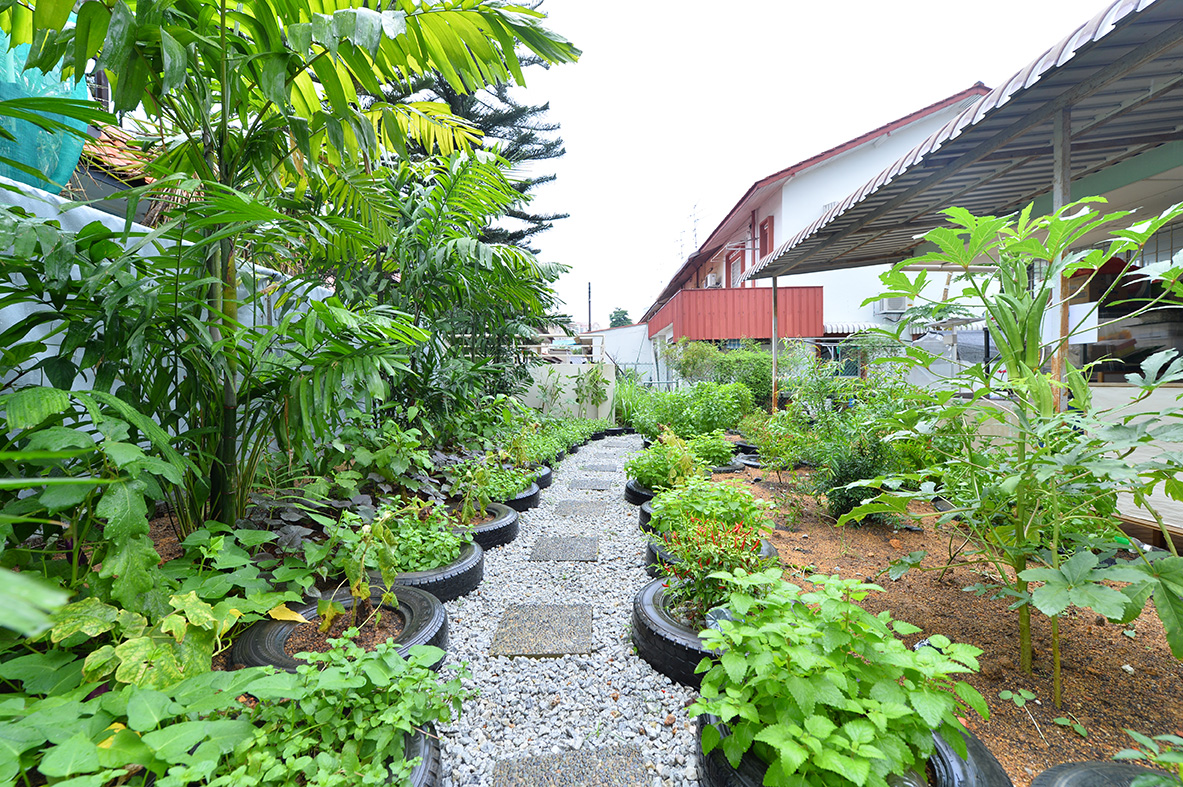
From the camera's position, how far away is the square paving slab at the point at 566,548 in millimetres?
2975

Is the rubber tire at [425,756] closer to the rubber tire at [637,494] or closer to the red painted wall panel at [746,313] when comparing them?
the rubber tire at [637,494]

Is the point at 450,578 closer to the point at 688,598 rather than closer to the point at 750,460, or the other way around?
the point at 688,598

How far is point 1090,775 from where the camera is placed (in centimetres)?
106

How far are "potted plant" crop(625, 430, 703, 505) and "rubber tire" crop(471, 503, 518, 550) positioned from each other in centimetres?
103

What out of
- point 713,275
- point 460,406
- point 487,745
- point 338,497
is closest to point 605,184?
point 713,275

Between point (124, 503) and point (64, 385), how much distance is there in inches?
20.3

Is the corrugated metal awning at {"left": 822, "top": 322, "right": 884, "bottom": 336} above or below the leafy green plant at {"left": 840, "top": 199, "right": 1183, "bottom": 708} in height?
above

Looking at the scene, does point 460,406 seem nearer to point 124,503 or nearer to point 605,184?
point 124,503

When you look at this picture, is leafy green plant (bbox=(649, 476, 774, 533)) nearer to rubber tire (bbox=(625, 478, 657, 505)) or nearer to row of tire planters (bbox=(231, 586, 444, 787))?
row of tire planters (bbox=(231, 586, 444, 787))

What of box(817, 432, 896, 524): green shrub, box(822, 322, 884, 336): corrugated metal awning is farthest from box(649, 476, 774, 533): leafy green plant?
box(822, 322, 884, 336): corrugated metal awning

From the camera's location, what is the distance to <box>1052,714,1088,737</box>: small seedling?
4.14 feet

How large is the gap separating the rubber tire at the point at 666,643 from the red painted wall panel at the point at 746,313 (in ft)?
29.2

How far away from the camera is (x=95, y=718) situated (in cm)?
103

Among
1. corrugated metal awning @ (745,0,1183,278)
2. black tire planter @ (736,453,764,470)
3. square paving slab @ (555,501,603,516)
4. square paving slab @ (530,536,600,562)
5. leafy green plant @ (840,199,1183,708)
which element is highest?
corrugated metal awning @ (745,0,1183,278)
